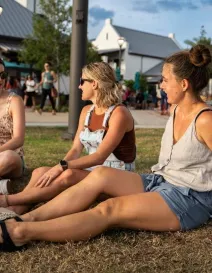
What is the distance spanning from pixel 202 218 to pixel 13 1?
29574 millimetres

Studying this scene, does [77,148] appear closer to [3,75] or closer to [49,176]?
[49,176]

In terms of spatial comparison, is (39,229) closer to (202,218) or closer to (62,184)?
(62,184)

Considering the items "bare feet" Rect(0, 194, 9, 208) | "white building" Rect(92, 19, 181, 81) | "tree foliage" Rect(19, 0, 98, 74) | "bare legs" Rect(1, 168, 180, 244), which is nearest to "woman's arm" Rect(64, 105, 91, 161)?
"bare feet" Rect(0, 194, 9, 208)

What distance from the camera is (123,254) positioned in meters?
2.48

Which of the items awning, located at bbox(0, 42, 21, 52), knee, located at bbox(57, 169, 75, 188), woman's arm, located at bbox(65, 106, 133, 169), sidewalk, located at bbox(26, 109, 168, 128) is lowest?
sidewalk, located at bbox(26, 109, 168, 128)

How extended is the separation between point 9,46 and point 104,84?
2370 cm

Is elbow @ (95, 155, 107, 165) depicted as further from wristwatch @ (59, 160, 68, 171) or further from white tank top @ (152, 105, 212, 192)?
white tank top @ (152, 105, 212, 192)

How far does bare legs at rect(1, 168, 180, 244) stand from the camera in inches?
97.0

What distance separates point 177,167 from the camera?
2.84 meters

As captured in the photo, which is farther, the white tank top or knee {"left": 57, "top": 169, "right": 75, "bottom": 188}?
knee {"left": 57, "top": 169, "right": 75, "bottom": 188}

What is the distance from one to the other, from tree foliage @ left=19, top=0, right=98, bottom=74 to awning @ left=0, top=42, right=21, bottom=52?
3.97m

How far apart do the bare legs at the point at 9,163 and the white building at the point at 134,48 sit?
4286 cm

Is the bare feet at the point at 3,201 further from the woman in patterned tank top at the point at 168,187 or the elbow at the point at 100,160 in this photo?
the elbow at the point at 100,160

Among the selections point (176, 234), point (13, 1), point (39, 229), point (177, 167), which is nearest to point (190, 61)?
point (177, 167)
